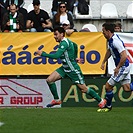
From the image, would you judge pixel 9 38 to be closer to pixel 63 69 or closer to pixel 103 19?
pixel 63 69

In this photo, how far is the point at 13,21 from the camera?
16531 mm

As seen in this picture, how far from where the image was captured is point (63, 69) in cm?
1416

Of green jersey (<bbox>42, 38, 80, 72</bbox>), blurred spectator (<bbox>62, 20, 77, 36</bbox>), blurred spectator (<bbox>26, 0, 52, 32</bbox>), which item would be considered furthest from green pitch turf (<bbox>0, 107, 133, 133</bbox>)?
blurred spectator (<bbox>26, 0, 52, 32</bbox>)

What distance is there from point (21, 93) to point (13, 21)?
6.73ft

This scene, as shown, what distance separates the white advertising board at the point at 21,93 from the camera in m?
16.0

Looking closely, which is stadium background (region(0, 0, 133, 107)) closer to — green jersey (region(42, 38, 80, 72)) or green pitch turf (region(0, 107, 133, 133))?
green jersey (region(42, 38, 80, 72))

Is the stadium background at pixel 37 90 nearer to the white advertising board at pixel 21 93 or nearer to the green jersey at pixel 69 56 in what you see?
the white advertising board at pixel 21 93

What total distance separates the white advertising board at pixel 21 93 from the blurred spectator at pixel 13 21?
1.52 meters

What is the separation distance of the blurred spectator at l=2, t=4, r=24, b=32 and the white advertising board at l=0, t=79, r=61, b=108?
152 cm

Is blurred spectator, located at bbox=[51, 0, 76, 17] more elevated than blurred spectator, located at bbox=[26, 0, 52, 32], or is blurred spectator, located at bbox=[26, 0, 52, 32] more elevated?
blurred spectator, located at bbox=[51, 0, 76, 17]

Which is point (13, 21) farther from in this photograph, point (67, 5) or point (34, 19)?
point (67, 5)

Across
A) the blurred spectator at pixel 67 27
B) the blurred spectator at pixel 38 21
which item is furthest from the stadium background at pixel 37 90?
the blurred spectator at pixel 38 21

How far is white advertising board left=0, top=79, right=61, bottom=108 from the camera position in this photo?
1600cm

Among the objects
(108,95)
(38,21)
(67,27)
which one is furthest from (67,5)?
(108,95)
